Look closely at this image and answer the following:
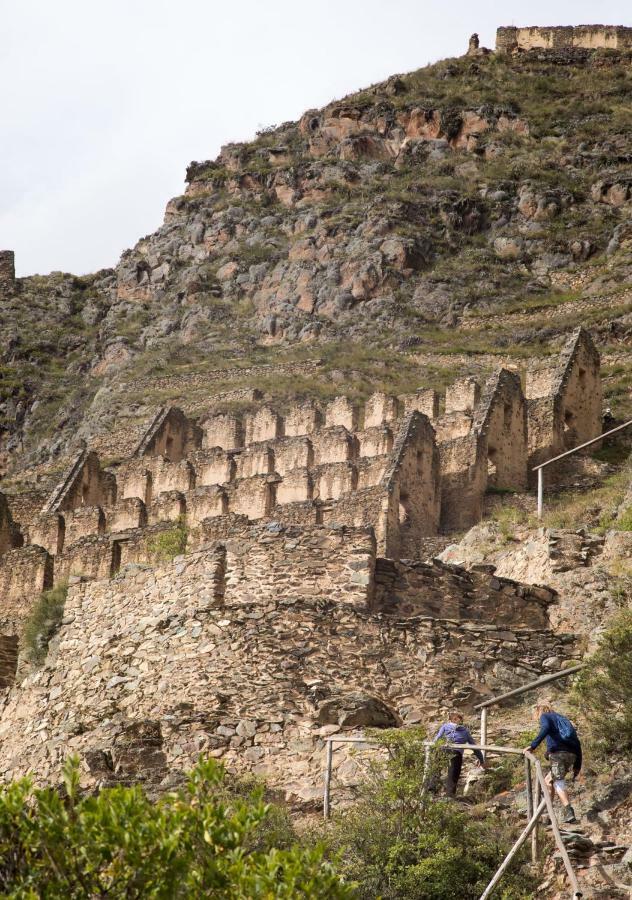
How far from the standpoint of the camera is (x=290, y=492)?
1714 inches

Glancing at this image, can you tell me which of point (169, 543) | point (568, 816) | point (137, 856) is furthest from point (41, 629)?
point (137, 856)

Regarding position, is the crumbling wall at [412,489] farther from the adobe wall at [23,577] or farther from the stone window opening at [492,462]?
the adobe wall at [23,577]

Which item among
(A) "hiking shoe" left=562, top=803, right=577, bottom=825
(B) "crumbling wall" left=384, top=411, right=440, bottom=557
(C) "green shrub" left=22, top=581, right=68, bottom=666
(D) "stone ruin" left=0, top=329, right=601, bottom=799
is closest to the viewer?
(A) "hiking shoe" left=562, top=803, right=577, bottom=825

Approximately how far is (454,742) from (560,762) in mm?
1841

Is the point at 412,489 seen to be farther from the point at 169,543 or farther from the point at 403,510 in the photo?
the point at 169,543

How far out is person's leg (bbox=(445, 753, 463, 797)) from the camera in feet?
56.7

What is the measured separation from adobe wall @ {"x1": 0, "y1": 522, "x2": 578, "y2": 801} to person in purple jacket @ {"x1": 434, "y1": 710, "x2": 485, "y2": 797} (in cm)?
179

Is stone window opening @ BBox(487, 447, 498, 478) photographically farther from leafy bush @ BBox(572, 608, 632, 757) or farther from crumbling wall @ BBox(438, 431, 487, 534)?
leafy bush @ BBox(572, 608, 632, 757)

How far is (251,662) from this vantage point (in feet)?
70.9

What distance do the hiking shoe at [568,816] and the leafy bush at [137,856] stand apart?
3904 millimetres

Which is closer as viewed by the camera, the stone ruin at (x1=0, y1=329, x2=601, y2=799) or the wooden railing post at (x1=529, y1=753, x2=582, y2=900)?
the wooden railing post at (x1=529, y1=753, x2=582, y2=900)

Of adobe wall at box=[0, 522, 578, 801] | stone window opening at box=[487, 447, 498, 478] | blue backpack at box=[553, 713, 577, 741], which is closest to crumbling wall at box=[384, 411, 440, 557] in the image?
stone window opening at box=[487, 447, 498, 478]

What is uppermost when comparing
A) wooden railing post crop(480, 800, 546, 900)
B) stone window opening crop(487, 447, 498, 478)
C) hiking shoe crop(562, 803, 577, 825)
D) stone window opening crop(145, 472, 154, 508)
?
stone window opening crop(145, 472, 154, 508)

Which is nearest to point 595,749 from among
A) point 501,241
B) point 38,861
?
point 38,861
